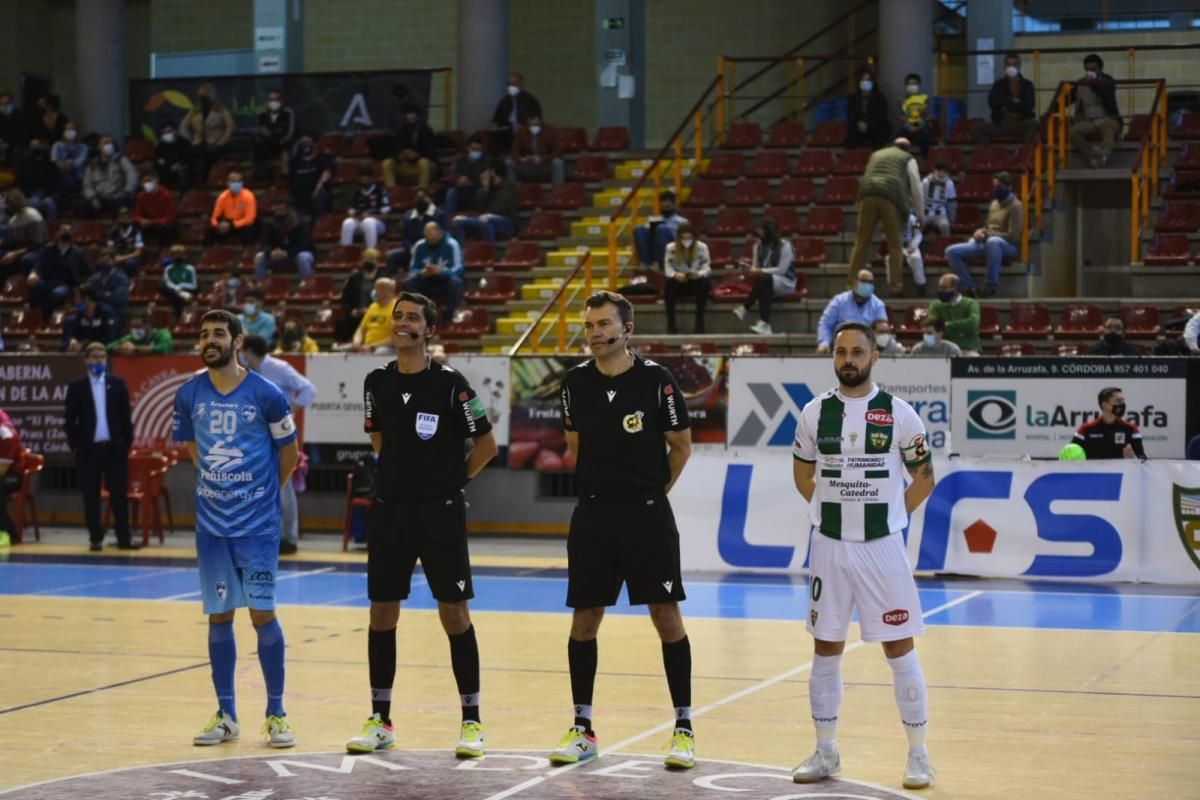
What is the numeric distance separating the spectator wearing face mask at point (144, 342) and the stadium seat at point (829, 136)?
425 inches

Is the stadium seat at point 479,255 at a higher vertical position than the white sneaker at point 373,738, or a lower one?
higher

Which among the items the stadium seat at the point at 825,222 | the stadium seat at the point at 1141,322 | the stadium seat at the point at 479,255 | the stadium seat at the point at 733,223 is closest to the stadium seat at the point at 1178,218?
the stadium seat at the point at 1141,322

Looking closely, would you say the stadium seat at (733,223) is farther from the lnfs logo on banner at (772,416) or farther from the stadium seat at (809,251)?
the lnfs logo on banner at (772,416)

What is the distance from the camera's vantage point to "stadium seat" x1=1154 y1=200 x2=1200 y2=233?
23.3 meters

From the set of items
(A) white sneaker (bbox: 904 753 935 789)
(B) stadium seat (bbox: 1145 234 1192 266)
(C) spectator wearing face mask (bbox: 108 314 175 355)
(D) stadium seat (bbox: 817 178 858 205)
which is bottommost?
(A) white sneaker (bbox: 904 753 935 789)

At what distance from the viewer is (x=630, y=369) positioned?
8055 millimetres

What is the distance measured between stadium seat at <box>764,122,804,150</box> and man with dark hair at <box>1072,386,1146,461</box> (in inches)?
418

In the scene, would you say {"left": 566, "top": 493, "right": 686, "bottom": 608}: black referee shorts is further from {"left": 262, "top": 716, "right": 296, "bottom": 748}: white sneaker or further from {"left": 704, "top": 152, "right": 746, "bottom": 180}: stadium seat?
{"left": 704, "top": 152, "right": 746, "bottom": 180}: stadium seat

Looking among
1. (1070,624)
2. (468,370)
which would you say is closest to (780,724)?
(1070,624)

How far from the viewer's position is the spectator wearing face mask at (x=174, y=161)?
2908 cm

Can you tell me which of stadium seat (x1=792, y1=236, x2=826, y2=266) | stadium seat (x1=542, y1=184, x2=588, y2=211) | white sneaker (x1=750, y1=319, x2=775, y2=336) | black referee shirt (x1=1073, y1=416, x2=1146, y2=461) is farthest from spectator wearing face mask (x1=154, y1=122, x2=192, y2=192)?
black referee shirt (x1=1073, y1=416, x2=1146, y2=461)

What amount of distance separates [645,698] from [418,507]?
2394 mm

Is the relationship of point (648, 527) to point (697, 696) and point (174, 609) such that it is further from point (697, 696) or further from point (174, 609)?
point (174, 609)

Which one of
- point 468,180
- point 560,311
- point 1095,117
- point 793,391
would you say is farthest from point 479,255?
point 1095,117
